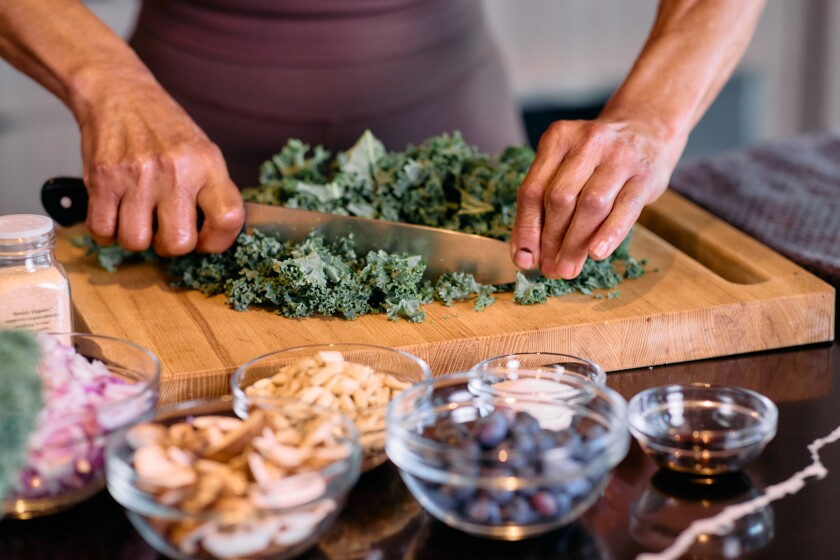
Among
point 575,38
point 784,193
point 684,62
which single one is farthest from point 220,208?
point 575,38

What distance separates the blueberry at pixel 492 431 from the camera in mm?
970

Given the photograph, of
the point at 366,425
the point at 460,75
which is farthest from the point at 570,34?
the point at 366,425

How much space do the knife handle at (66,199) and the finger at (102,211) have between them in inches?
3.4

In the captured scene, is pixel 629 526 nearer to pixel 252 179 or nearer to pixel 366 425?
pixel 366 425

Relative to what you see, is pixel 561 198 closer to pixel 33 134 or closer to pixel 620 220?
pixel 620 220

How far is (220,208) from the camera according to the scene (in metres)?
1.49

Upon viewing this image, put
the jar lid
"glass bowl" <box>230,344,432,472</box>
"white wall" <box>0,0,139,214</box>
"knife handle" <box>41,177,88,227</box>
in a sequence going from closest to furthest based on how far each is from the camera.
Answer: "glass bowl" <box>230,344,432,472</box>
the jar lid
"knife handle" <box>41,177,88,227</box>
"white wall" <box>0,0,139,214</box>

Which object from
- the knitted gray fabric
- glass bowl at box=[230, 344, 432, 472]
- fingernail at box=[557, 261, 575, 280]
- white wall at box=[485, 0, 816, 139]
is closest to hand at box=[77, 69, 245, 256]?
glass bowl at box=[230, 344, 432, 472]

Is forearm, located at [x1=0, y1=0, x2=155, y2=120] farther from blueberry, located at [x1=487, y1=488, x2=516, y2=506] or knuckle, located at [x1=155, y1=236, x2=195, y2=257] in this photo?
blueberry, located at [x1=487, y1=488, x2=516, y2=506]

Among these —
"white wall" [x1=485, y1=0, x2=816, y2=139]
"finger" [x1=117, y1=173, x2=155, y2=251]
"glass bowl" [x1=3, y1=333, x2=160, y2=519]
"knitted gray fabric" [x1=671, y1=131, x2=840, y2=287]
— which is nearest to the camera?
"glass bowl" [x1=3, y1=333, x2=160, y2=519]

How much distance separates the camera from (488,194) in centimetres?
165

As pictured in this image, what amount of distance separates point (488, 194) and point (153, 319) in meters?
0.57

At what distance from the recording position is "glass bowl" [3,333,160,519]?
0.96 meters

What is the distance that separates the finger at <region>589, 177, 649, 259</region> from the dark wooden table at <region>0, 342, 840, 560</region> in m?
0.36
